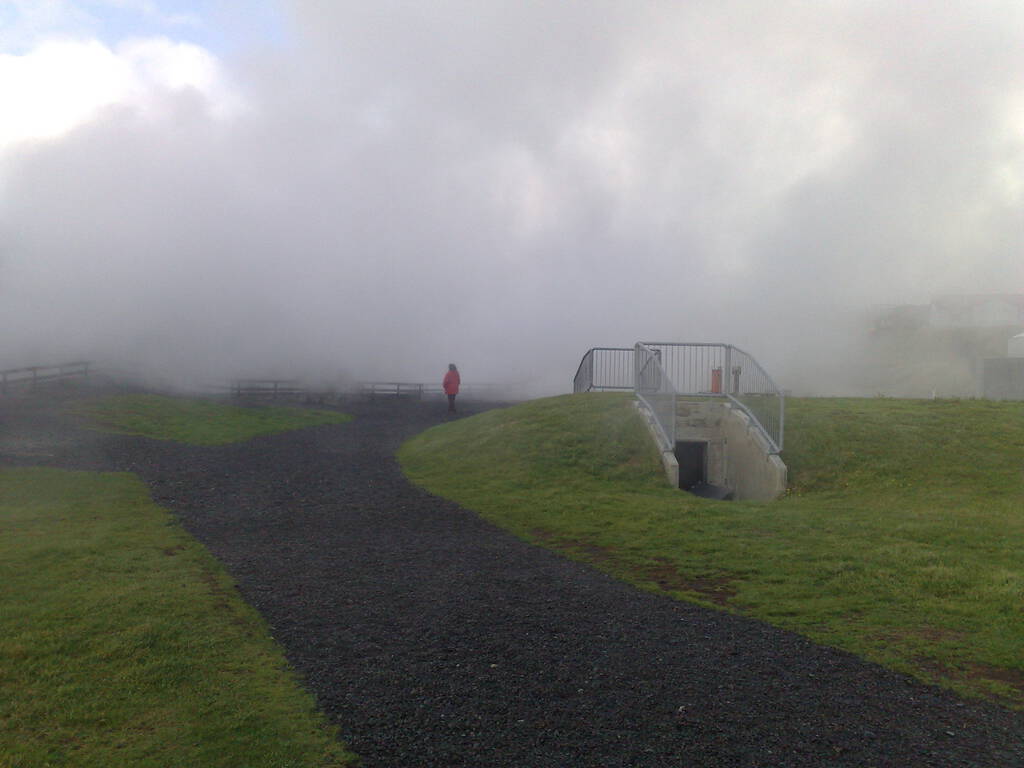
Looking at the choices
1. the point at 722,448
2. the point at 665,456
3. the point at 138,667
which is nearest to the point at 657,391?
the point at 722,448

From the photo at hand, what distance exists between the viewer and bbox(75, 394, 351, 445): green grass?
70.2 feet

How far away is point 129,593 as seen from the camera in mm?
A: 7465

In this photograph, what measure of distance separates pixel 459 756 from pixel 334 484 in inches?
413

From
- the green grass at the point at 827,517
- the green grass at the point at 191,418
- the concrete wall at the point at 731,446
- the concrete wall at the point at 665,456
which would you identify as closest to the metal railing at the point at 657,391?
the concrete wall at the point at 665,456

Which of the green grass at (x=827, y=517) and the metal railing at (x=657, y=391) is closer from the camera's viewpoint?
the green grass at (x=827, y=517)

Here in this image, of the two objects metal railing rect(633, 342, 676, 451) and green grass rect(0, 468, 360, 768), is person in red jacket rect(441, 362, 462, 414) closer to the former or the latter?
metal railing rect(633, 342, 676, 451)

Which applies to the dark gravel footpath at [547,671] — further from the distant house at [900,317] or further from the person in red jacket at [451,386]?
the distant house at [900,317]

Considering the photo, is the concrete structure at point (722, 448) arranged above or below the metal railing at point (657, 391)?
below

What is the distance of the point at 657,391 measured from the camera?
16.5 metres

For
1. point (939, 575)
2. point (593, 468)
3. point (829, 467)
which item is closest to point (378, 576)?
point (939, 575)

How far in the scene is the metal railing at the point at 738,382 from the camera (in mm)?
15219

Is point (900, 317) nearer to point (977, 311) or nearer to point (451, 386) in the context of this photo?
point (977, 311)

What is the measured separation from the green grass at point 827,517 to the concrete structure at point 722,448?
47 centimetres

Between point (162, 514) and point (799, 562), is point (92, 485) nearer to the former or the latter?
point (162, 514)
